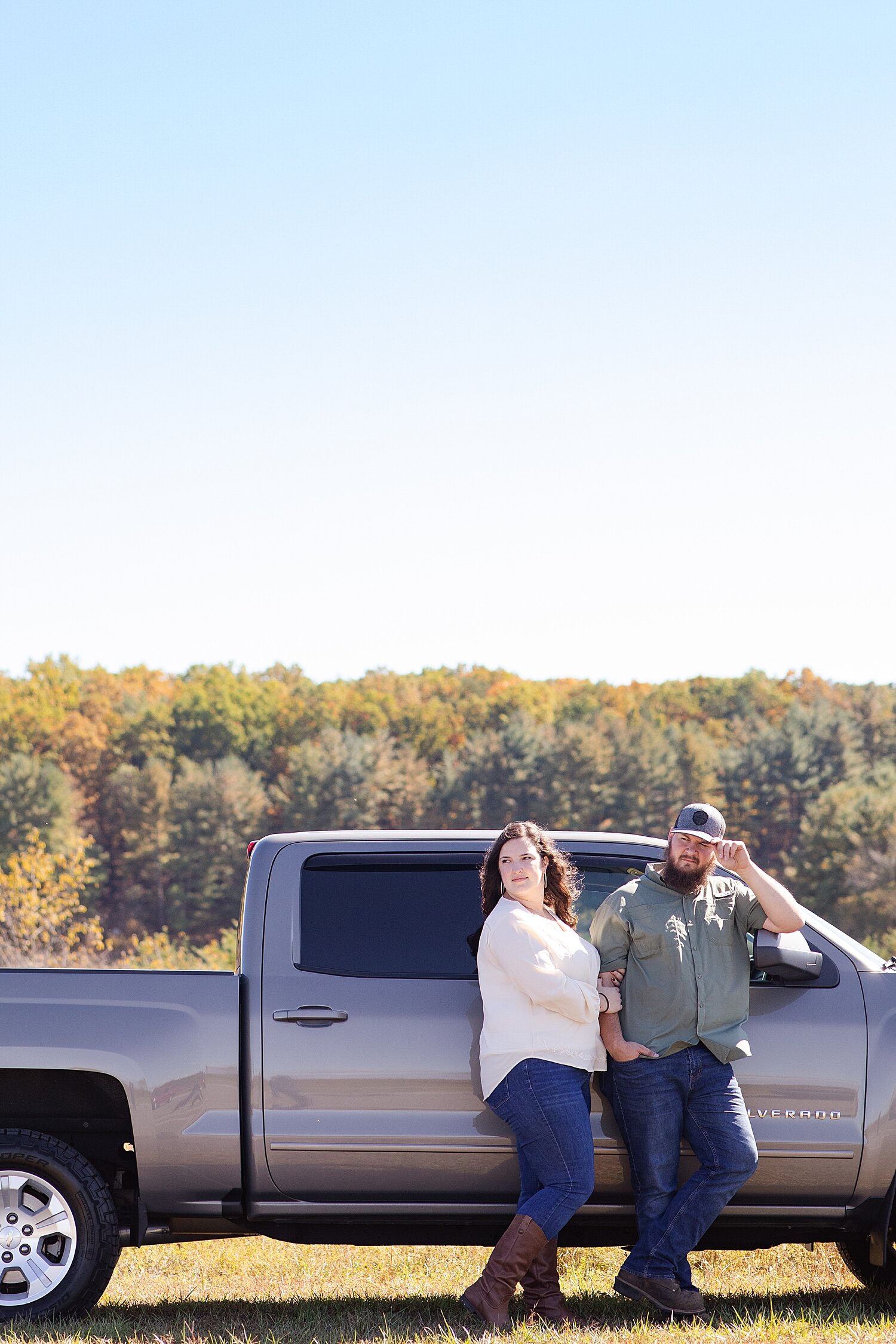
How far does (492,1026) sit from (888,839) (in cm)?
7701

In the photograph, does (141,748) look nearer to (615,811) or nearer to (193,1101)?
(615,811)

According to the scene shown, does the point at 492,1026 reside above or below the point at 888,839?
above

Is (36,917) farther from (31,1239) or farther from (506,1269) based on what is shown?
(506,1269)

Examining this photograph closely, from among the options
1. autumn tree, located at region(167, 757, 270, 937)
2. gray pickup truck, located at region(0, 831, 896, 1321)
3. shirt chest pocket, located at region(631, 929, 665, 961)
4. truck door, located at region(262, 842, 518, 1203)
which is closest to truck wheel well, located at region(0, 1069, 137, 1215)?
gray pickup truck, located at region(0, 831, 896, 1321)

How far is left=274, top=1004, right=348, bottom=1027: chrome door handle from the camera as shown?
533 centimetres

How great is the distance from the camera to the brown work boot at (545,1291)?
17.2ft

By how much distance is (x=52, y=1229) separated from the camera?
534 centimetres

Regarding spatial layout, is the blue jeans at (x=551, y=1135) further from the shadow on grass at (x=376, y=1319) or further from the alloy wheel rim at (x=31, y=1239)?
the alloy wheel rim at (x=31, y=1239)

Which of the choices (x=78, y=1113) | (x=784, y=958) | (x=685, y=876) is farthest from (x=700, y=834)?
(x=78, y=1113)

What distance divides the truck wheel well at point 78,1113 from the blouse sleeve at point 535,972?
5.30 feet

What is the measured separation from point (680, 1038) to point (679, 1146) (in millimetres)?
415

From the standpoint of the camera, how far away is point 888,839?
3073 inches

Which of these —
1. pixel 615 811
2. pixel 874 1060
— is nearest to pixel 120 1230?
pixel 874 1060

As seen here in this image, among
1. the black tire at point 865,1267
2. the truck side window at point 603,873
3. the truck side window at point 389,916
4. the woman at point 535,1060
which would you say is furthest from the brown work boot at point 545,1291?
the black tire at point 865,1267
